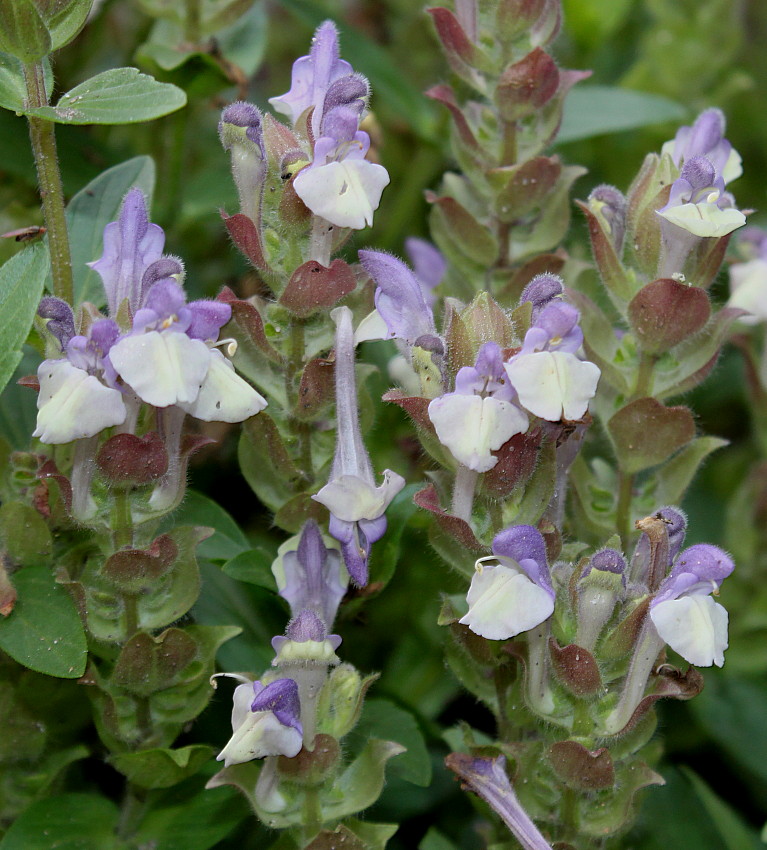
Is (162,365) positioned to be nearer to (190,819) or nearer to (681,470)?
(190,819)

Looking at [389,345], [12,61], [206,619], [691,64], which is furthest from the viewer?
[691,64]

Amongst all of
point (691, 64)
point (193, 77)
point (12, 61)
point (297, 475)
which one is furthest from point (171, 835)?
point (691, 64)

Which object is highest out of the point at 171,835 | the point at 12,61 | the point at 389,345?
the point at 12,61

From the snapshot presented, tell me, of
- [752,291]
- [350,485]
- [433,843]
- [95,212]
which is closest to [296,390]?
[350,485]

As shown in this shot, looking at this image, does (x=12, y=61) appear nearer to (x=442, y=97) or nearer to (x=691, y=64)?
(x=442, y=97)

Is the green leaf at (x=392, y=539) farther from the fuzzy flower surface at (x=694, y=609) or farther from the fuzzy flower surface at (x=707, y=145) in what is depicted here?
the fuzzy flower surface at (x=707, y=145)

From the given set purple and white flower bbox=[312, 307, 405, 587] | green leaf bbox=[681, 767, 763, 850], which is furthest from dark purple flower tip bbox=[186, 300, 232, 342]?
green leaf bbox=[681, 767, 763, 850]

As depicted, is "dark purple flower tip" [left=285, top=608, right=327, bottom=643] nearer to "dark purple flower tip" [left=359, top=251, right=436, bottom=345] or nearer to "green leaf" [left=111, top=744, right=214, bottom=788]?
"green leaf" [left=111, top=744, right=214, bottom=788]
